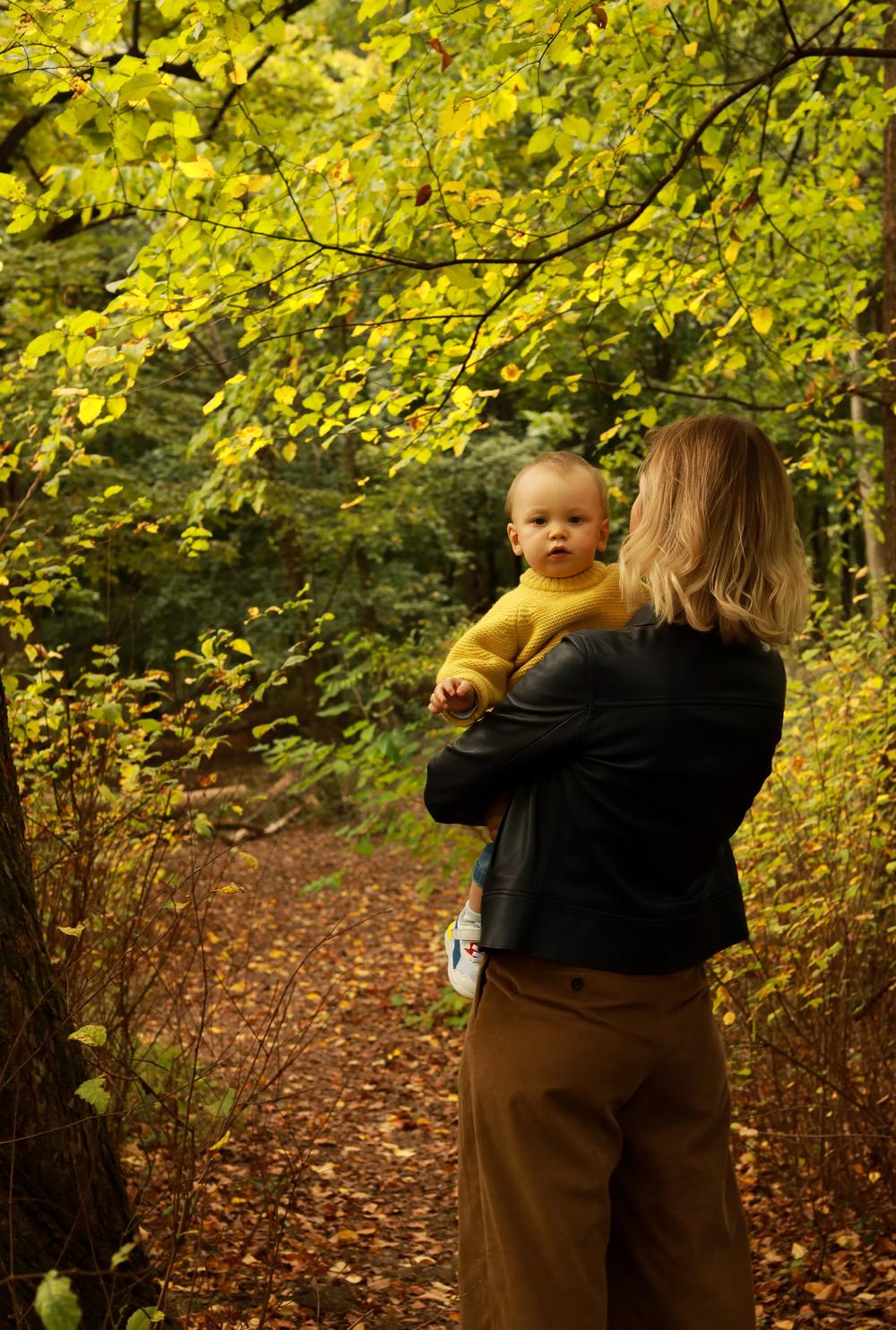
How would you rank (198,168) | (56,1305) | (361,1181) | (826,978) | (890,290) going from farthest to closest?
(890,290) → (361,1181) → (826,978) → (198,168) → (56,1305)

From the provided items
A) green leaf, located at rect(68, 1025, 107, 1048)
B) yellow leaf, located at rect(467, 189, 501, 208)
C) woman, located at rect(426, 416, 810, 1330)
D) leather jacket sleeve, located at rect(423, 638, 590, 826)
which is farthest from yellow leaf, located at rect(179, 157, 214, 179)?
green leaf, located at rect(68, 1025, 107, 1048)

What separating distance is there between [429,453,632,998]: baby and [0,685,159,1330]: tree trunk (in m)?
0.87

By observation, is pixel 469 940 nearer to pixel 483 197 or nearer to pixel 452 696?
pixel 452 696

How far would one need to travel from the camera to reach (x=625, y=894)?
201 centimetres

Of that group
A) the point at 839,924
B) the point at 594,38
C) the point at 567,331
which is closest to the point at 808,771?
the point at 839,924

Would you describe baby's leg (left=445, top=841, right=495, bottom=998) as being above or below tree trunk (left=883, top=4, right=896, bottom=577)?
below

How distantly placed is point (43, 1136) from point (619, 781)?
145 centimetres

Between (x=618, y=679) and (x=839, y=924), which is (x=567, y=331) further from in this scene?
(x=618, y=679)

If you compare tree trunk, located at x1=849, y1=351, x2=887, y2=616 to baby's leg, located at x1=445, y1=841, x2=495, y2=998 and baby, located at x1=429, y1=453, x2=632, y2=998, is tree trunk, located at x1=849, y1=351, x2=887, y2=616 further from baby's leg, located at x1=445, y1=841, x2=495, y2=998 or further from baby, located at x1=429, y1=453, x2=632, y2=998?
baby's leg, located at x1=445, y1=841, x2=495, y2=998

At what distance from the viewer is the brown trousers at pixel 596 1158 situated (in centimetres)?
196

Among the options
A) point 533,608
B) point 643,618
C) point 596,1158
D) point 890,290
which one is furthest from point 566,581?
point 890,290

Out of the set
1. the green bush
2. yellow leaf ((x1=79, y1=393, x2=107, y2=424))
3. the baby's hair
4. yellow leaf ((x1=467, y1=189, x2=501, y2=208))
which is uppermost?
yellow leaf ((x1=467, y1=189, x2=501, y2=208))

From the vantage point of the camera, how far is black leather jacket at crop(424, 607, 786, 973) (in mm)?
1995

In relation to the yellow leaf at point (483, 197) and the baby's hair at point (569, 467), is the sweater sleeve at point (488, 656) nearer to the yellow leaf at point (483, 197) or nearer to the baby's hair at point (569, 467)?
the baby's hair at point (569, 467)
